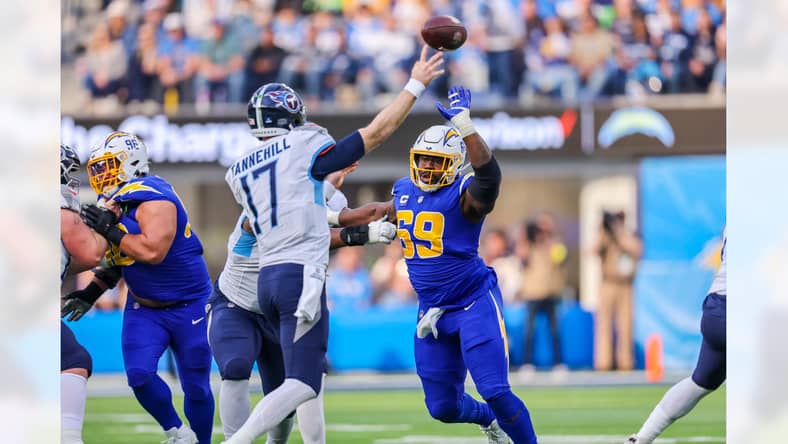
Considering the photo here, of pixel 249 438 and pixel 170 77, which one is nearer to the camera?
pixel 249 438

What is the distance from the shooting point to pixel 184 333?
22.8ft

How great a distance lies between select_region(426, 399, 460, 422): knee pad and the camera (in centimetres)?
669

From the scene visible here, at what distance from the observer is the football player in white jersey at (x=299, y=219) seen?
18.6ft

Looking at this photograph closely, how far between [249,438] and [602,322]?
9710 mm

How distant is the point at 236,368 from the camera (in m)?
6.50

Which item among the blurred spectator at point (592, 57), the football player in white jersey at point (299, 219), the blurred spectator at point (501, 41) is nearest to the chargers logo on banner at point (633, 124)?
the blurred spectator at point (592, 57)

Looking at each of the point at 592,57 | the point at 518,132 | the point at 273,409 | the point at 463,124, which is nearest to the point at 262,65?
the point at 518,132

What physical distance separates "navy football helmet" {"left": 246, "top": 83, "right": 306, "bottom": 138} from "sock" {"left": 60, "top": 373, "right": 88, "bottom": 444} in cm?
158

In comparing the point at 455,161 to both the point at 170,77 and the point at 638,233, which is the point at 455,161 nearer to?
the point at 638,233

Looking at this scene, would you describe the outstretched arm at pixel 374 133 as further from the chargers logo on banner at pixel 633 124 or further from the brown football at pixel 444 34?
the chargers logo on banner at pixel 633 124

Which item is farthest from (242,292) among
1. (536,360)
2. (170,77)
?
(170,77)

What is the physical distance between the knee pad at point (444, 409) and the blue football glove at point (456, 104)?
61.6 inches

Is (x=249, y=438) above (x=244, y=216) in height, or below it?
below
